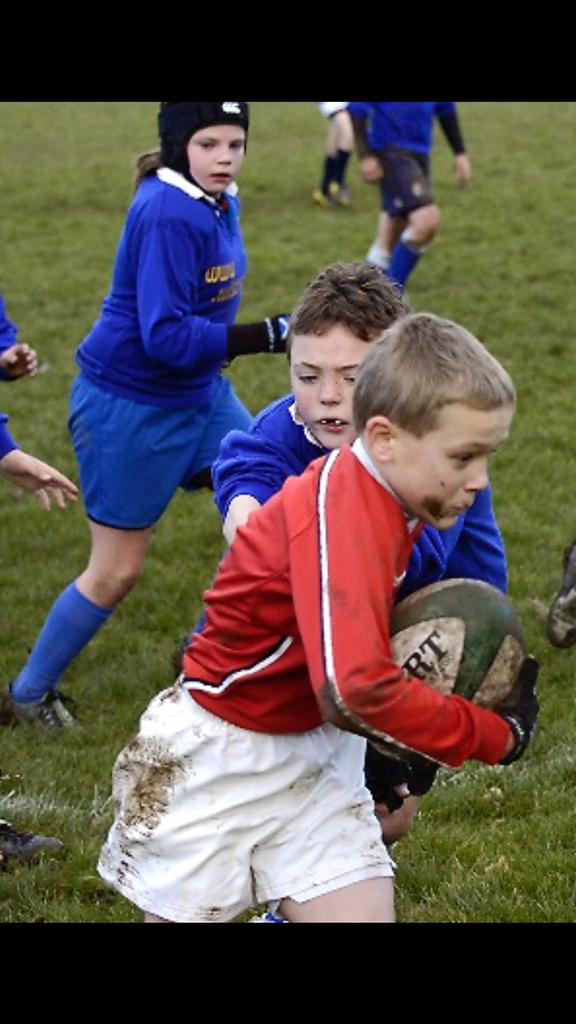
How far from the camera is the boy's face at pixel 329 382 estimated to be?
3705 millimetres

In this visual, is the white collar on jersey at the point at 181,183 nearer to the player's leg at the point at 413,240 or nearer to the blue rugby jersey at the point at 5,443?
the blue rugby jersey at the point at 5,443

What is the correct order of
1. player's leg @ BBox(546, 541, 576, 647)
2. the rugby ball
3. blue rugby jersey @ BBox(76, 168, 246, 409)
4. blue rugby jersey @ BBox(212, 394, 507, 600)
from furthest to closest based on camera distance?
blue rugby jersey @ BBox(76, 168, 246, 409) → player's leg @ BBox(546, 541, 576, 647) → blue rugby jersey @ BBox(212, 394, 507, 600) → the rugby ball

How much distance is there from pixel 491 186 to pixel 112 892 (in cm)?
1320

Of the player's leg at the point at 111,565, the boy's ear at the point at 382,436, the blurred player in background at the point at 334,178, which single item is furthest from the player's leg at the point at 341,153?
the boy's ear at the point at 382,436

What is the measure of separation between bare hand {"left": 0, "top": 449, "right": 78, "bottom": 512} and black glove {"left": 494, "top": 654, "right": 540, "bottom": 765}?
248cm

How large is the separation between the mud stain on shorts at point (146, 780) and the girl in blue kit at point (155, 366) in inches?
88.6

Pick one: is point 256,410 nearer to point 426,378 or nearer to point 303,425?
point 303,425

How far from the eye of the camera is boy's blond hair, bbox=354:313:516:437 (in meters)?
2.98

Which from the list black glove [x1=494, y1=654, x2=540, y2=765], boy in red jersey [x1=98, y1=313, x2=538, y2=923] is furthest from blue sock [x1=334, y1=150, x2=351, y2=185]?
black glove [x1=494, y1=654, x2=540, y2=765]

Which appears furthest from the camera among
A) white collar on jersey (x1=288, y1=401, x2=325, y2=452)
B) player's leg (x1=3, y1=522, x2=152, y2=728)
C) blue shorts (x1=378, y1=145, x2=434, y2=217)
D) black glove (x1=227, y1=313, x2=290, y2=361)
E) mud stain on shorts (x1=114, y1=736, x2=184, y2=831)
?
blue shorts (x1=378, y1=145, x2=434, y2=217)

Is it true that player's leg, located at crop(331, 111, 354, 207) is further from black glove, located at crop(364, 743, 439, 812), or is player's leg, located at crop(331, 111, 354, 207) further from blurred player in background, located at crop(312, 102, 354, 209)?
black glove, located at crop(364, 743, 439, 812)

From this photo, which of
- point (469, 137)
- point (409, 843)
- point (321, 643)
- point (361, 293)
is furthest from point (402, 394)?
point (469, 137)
